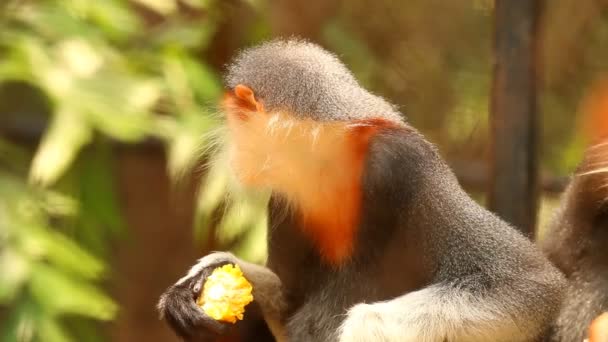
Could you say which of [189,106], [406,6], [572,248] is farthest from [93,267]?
[572,248]

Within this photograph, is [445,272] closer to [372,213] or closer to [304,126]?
[372,213]

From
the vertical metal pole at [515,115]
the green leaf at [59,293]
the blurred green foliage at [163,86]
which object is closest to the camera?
the vertical metal pole at [515,115]

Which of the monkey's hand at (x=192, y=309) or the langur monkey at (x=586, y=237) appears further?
the langur monkey at (x=586, y=237)

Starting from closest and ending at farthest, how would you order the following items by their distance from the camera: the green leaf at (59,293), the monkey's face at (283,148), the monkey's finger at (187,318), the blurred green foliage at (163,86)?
the monkey's face at (283,148) < the monkey's finger at (187,318) < the blurred green foliage at (163,86) < the green leaf at (59,293)

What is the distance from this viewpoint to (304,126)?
1.74 m

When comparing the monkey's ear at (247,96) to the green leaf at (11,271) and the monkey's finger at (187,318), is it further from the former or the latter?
the green leaf at (11,271)

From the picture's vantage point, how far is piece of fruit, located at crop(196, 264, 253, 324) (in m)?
1.91

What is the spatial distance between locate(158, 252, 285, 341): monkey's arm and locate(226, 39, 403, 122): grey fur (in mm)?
372

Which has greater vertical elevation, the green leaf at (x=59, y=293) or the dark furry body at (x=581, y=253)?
the dark furry body at (x=581, y=253)

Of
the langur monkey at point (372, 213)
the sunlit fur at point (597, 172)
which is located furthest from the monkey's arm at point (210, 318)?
the sunlit fur at point (597, 172)

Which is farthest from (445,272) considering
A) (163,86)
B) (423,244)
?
(163,86)

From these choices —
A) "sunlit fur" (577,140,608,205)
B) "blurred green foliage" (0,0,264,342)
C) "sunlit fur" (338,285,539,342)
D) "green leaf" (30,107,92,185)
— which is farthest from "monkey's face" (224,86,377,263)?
"green leaf" (30,107,92,185)

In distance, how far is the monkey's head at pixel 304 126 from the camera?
1.73 meters

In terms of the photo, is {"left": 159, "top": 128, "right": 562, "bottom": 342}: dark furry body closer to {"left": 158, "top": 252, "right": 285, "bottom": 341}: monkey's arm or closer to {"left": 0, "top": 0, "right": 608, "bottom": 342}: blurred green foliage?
{"left": 158, "top": 252, "right": 285, "bottom": 341}: monkey's arm
